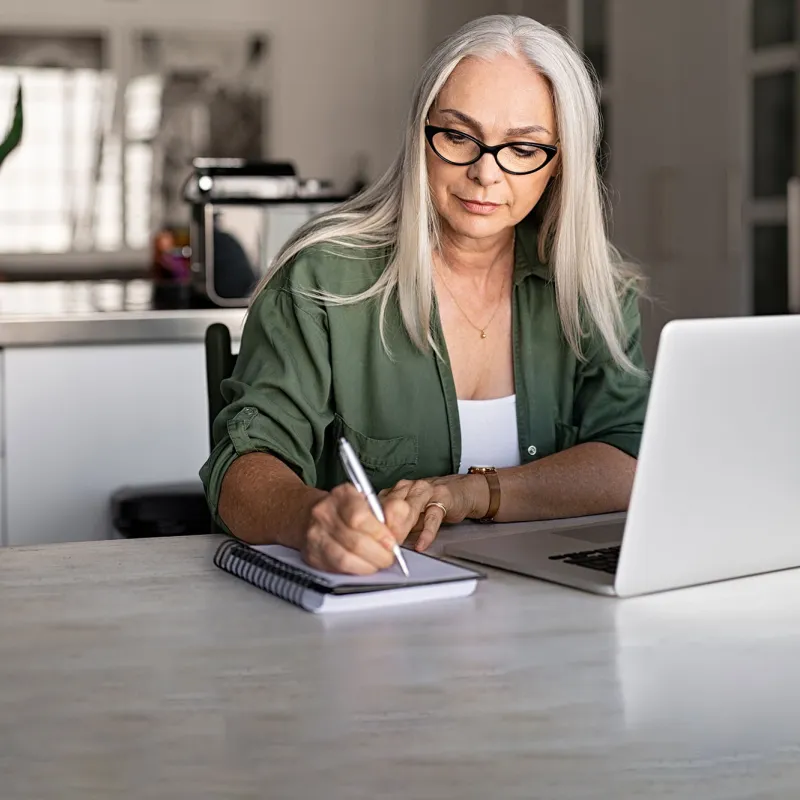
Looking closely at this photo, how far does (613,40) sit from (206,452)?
2998 mm

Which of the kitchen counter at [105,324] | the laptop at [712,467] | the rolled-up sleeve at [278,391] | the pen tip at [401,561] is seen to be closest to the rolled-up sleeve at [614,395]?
the rolled-up sleeve at [278,391]

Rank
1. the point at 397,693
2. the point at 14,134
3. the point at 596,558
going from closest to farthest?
the point at 397,693, the point at 596,558, the point at 14,134

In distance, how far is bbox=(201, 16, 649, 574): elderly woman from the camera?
1.47 m

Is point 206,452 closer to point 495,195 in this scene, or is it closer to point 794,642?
point 495,195

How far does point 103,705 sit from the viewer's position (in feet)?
2.64

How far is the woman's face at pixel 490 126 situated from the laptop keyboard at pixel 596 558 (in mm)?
504

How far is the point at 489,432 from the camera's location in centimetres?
166

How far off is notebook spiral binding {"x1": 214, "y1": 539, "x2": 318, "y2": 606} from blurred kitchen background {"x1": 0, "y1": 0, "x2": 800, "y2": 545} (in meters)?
0.92

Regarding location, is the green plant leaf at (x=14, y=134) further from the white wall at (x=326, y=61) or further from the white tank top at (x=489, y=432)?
the white wall at (x=326, y=61)

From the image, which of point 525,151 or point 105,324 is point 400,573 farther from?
point 105,324

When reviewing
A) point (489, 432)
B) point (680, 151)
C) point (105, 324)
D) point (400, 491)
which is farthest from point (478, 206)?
point (680, 151)

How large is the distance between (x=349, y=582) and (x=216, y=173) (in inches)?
69.5

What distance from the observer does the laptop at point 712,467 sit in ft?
3.12

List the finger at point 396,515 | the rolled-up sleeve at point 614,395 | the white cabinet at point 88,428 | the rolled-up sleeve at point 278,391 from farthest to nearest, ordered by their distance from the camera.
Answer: the white cabinet at point 88,428
the rolled-up sleeve at point 614,395
the rolled-up sleeve at point 278,391
the finger at point 396,515
